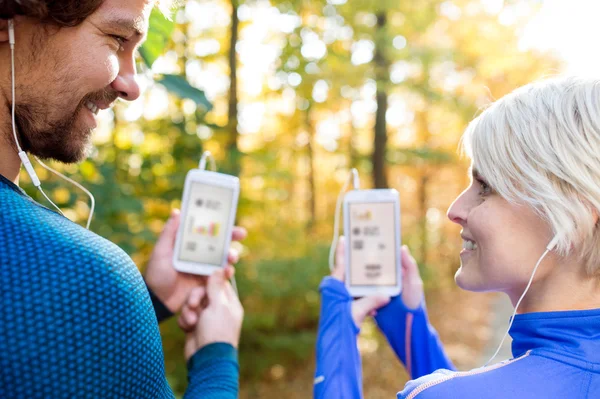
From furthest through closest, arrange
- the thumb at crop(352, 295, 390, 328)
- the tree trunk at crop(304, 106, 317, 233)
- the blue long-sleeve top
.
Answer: the tree trunk at crop(304, 106, 317, 233)
the thumb at crop(352, 295, 390, 328)
the blue long-sleeve top

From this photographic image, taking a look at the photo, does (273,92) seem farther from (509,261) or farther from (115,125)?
(509,261)

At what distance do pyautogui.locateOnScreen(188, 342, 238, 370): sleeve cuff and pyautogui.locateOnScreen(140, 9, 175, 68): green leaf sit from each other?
110cm

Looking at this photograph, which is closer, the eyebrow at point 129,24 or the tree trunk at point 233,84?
the eyebrow at point 129,24

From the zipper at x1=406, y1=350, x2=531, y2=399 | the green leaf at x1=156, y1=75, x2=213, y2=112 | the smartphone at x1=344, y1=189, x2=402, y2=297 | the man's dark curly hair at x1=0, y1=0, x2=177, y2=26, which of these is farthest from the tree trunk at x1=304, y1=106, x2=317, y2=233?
the man's dark curly hair at x1=0, y1=0, x2=177, y2=26

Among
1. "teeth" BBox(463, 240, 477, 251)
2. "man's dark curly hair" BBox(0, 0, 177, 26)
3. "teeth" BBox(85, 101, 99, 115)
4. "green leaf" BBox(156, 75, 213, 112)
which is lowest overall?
"teeth" BBox(463, 240, 477, 251)

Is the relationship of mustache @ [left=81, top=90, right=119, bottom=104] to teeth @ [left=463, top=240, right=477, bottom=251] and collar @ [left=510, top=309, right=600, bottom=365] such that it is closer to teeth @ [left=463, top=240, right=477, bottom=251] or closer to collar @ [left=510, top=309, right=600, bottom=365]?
teeth @ [left=463, top=240, right=477, bottom=251]

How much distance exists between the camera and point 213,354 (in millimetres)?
1504

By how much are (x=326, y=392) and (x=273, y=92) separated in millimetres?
7033

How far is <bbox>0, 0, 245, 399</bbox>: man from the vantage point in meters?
0.86

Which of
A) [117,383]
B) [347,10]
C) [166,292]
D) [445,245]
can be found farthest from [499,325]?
[117,383]

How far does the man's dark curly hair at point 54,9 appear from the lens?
96cm

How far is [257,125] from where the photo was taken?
1205 centimetres

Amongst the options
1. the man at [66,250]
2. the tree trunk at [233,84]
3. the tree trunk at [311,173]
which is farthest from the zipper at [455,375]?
the tree trunk at [311,173]

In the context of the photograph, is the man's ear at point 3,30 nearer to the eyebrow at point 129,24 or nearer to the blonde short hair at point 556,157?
the eyebrow at point 129,24
